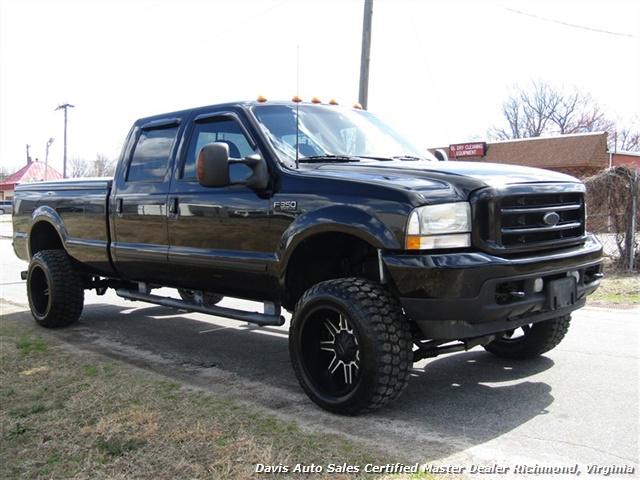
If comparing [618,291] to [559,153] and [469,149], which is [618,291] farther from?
[469,149]

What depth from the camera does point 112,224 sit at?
626cm

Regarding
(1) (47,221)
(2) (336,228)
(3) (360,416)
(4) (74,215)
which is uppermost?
(2) (336,228)

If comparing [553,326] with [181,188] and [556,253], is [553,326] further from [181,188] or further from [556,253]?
[181,188]

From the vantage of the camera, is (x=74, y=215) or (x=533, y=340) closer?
(x=533, y=340)

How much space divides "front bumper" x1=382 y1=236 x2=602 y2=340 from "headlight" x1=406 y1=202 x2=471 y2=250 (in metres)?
0.08

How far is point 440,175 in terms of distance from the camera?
3.94 meters

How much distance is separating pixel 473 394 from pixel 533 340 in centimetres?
92

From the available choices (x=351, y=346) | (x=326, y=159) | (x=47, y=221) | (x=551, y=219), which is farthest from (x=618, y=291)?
(x=47, y=221)

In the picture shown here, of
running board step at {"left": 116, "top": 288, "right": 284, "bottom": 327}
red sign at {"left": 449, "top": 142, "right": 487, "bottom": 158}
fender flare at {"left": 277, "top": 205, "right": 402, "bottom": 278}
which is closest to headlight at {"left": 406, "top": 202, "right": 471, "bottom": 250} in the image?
fender flare at {"left": 277, "top": 205, "right": 402, "bottom": 278}

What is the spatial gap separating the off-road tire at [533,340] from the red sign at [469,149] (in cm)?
2789

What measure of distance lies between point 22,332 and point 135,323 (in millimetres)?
1231

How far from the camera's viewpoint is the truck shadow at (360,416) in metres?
3.79

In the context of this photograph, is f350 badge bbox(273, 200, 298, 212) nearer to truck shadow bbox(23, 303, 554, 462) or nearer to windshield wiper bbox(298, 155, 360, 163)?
windshield wiper bbox(298, 155, 360, 163)

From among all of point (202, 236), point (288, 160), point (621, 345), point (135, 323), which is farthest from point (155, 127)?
point (621, 345)
